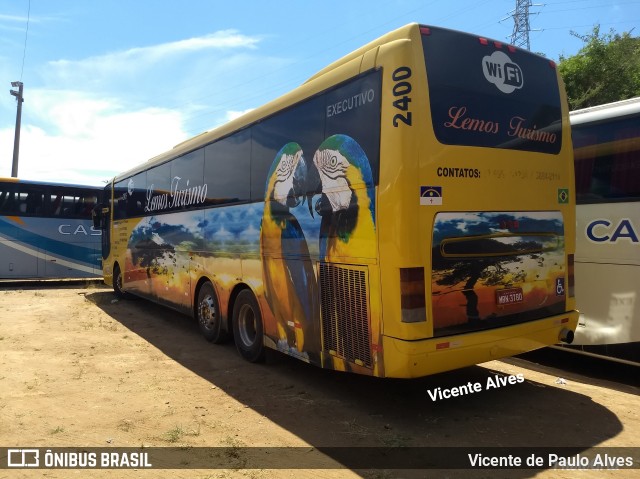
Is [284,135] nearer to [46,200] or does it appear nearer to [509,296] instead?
[509,296]

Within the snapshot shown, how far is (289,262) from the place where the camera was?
570 cm

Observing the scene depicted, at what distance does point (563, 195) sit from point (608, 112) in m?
1.77

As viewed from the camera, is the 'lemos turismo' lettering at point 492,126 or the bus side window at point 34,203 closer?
the 'lemos turismo' lettering at point 492,126

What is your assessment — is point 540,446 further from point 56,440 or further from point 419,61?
point 56,440

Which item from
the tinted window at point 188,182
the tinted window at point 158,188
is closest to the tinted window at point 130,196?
the tinted window at point 158,188

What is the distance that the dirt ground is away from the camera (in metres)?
4.26

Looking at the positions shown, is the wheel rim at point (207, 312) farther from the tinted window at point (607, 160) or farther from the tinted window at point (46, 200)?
the tinted window at point (46, 200)

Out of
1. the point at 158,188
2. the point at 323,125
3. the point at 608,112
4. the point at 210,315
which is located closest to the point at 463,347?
the point at 323,125

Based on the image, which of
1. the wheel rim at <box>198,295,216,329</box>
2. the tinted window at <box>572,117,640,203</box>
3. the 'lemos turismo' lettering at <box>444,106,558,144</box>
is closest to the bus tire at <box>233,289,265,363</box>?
the wheel rim at <box>198,295,216,329</box>

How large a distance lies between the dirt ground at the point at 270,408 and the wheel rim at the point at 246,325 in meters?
0.36

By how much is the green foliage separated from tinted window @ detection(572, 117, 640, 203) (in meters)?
13.0

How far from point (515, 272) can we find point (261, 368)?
354cm

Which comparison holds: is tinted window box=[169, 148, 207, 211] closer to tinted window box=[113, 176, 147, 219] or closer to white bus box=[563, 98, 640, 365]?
tinted window box=[113, 176, 147, 219]

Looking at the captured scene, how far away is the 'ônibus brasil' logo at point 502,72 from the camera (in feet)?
15.7
